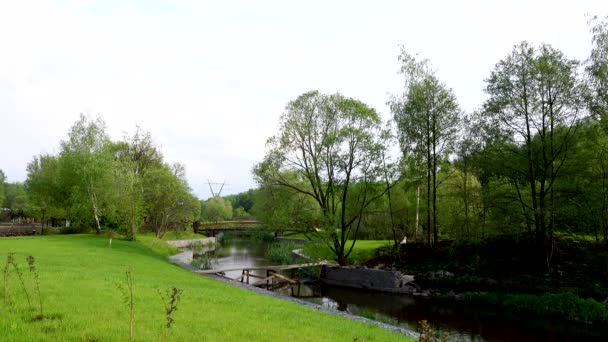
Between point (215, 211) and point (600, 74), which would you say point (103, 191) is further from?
point (215, 211)

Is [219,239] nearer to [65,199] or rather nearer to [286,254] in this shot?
[65,199]

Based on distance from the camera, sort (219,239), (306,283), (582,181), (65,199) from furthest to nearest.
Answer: (219,239) → (65,199) → (306,283) → (582,181)

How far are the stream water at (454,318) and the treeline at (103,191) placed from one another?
2150cm

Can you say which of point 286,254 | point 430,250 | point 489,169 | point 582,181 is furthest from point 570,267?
point 286,254

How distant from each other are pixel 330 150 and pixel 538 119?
13.6 m

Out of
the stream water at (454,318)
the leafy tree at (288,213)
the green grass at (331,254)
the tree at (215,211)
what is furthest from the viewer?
the tree at (215,211)

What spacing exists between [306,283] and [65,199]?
3328cm

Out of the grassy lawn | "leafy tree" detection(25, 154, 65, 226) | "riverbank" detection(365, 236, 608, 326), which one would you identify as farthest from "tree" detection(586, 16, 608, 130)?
"leafy tree" detection(25, 154, 65, 226)

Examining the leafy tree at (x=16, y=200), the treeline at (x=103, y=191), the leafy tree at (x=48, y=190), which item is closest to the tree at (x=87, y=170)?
the treeline at (x=103, y=191)

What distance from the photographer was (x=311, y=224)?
30.7 m

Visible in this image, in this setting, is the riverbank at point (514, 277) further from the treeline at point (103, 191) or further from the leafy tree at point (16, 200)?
the leafy tree at point (16, 200)

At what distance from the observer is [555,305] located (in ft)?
63.8

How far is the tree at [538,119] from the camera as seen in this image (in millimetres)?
22266

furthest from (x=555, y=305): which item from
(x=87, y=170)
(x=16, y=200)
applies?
(x=16, y=200)
